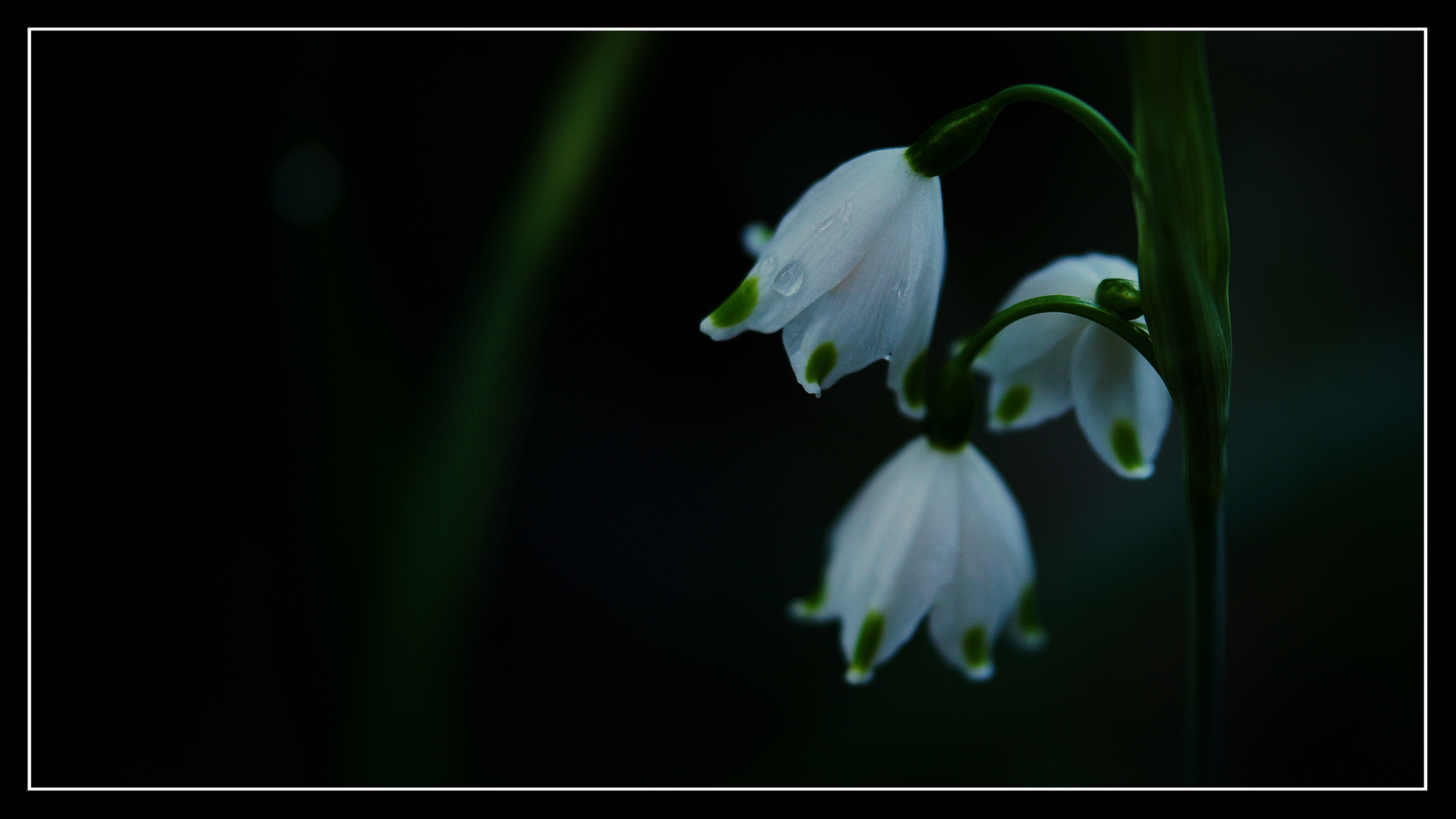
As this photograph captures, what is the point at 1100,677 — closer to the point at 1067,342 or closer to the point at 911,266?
the point at 1067,342

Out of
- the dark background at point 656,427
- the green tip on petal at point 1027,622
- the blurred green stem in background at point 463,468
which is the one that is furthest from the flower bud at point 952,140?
the dark background at point 656,427

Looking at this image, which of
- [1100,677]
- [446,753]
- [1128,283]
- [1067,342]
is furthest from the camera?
[1100,677]

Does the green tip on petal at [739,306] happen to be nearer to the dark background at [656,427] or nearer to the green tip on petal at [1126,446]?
the green tip on petal at [1126,446]

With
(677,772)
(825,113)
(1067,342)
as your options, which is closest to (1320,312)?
(825,113)

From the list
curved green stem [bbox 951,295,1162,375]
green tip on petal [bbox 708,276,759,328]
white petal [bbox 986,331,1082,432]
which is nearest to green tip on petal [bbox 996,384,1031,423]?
white petal [bbox 986,331,1082,432]

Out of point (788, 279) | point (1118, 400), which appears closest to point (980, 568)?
point (1118, 400)
